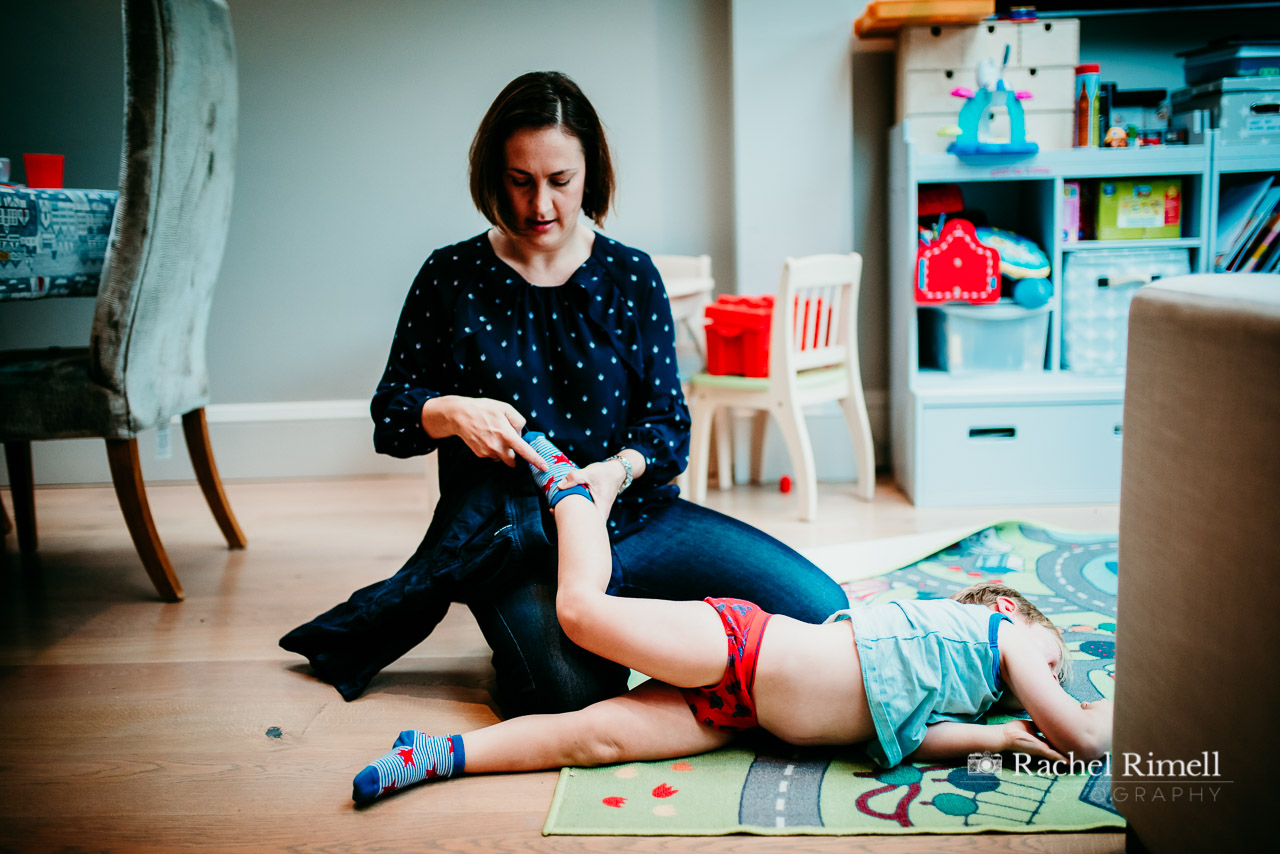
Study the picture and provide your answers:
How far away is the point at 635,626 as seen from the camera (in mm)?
1223

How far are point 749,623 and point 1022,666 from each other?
34 centimetres

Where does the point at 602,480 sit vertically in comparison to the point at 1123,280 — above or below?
below

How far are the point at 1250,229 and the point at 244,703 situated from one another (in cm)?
265

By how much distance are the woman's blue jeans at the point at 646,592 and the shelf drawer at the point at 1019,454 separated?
114 cm

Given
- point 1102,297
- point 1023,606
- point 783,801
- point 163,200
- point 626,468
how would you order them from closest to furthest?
1. point 783,801
2. point 1023,606
3. point 626,468
4. point 163,200
5. point 1102,297

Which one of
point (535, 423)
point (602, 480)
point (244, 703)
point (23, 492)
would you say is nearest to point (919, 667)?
point (602, 480)

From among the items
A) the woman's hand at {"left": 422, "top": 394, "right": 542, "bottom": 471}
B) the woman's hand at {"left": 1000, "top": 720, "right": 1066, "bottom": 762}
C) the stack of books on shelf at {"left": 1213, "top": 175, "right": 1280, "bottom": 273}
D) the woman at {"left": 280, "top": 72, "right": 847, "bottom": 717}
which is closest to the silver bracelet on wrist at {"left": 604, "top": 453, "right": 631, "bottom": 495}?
the woman at {"left": 280, "top": 72, "right": 847, "bottom": 717}

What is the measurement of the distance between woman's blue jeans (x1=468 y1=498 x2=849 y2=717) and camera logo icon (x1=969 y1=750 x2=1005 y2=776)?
30 cm

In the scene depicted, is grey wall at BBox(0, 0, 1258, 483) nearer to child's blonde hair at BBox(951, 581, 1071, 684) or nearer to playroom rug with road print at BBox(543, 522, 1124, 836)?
child's blonde hair at BBox(951, 581, 1071, 684)

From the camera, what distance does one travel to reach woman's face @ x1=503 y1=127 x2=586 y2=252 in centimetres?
142

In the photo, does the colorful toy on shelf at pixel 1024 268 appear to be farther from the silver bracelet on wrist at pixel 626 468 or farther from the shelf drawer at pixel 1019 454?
the silver bracelet on wrist at pixel 626 468

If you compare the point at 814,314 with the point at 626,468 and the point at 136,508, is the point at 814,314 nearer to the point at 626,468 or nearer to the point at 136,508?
the point at 626,468

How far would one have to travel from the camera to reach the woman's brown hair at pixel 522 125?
1425 millimetres

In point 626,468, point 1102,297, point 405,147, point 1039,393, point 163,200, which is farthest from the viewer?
point 405,147
